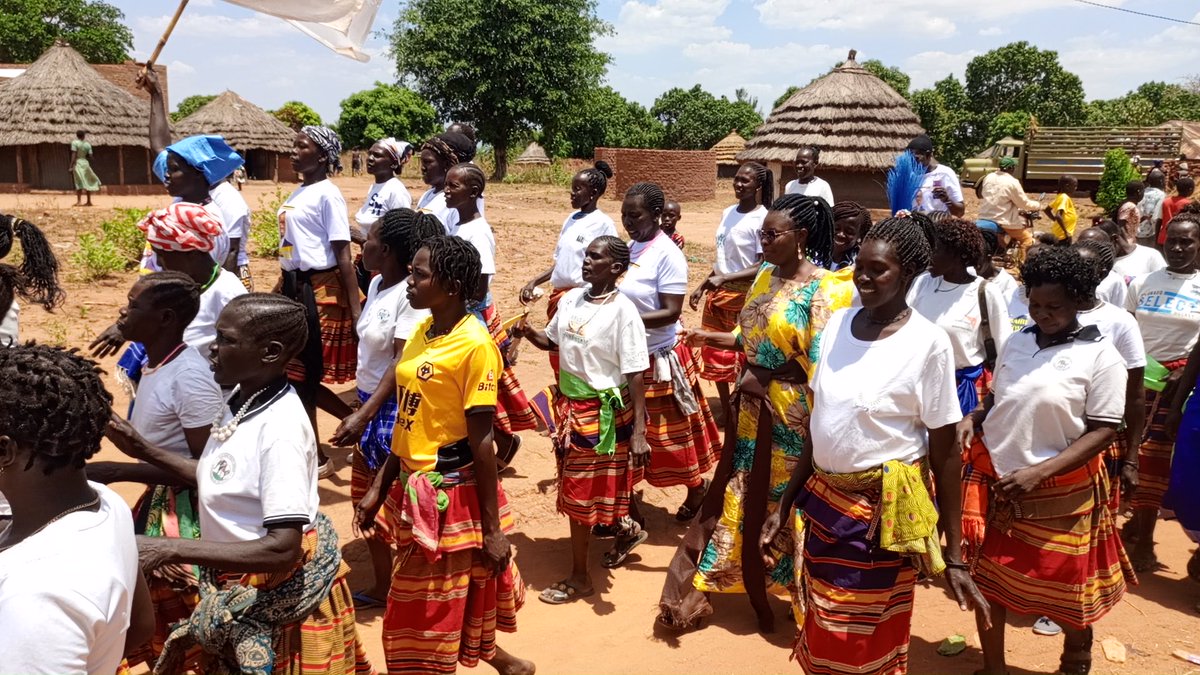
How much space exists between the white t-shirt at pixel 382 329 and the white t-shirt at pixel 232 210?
62.5 inches

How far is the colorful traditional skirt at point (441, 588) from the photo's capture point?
317 centimetres

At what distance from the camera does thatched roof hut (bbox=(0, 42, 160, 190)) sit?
76.2 ft

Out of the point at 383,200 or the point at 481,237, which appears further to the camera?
the point at 383,200

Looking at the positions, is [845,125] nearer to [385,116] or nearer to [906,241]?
[906,241]

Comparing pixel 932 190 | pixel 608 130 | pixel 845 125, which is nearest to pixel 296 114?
pixel 608 130

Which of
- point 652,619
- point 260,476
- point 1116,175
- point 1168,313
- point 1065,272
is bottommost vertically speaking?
point 652,619

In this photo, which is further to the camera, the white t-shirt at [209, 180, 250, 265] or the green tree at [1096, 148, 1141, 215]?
the green tree at [1096, 148, 1141, 215]

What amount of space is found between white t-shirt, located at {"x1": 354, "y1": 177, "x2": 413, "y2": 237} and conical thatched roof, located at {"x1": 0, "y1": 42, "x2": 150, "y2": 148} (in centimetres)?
2105

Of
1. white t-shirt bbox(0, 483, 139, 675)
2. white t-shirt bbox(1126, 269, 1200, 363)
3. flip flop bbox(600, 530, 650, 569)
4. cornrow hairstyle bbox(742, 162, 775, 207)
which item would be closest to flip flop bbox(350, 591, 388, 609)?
flip flop bbox(600, 530, 650, 569)

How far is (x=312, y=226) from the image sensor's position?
5.46 metres

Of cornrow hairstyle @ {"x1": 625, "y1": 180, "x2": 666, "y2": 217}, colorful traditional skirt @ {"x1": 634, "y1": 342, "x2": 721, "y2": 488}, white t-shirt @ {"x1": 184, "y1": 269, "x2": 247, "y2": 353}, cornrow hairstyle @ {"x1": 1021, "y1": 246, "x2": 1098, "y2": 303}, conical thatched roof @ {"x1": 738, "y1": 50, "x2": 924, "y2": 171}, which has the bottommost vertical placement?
colorful traditional skirt @ {"x1": 634, "y1": 342, "x2": 721, "y2": 488}

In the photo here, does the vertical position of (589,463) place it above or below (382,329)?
below

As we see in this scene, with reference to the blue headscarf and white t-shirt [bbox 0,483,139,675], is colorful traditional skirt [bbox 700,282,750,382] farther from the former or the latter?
white t-shirt [bbox 0,483,139,675]

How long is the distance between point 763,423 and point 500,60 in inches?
1127
